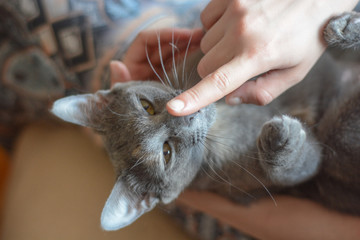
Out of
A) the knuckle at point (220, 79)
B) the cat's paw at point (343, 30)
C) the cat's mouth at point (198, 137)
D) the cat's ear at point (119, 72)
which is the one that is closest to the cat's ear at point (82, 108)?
the cat's ear at point (119, 72)

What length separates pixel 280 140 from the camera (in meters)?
0.91

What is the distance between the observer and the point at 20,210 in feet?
5.81

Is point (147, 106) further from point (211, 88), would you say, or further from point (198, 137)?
point (211, 88)

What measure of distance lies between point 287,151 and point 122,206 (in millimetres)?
573

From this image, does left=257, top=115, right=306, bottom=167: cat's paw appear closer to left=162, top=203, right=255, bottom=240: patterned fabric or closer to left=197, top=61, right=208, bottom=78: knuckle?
left=197, top=61, right=208, bottom=78: knuckle

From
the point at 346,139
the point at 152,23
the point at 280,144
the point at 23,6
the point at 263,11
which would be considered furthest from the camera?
the point at 23,6

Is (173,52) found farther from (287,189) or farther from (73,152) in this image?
(73,152)

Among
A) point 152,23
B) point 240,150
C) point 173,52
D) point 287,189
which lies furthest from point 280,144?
point 152,23

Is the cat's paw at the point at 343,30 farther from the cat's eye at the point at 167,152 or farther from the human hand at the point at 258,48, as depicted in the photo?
the cat's eye at the point at 167,152

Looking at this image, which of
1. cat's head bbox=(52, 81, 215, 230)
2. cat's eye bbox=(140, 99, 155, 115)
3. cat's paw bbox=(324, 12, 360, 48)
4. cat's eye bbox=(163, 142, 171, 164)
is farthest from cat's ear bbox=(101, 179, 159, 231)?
cat's paw bbox=(324, 12, 360, 48)

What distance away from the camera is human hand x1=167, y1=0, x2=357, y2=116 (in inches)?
28.9

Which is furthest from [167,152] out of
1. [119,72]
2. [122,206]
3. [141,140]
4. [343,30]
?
[343,30]

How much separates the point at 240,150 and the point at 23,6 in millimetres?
1253

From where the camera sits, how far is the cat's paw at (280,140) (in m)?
0.91
